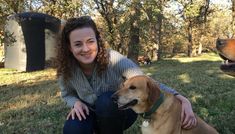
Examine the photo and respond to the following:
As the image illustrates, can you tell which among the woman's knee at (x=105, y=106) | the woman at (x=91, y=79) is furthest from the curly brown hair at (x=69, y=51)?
the woman's knee at (x=105, y=106)

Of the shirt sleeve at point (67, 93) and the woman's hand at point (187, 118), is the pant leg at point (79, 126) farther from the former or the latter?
the woman's hand at point (187, 118)

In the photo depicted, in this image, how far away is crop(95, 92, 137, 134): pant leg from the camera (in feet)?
12.5

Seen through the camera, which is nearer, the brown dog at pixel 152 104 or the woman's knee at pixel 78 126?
the brown dog at pixel 152 104

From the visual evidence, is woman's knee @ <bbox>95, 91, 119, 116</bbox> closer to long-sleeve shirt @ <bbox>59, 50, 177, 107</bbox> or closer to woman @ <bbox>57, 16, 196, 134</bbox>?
woman @ <bbox>57, 16, 196, 134</bbox>

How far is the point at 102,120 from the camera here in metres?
3.90

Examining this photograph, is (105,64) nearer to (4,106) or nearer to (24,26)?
(4,106)

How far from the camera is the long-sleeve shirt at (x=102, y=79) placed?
4.04 meters

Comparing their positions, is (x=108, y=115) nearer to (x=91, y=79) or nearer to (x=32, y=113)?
(x=91, y=79)

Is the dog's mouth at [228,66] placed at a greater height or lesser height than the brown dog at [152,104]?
greater

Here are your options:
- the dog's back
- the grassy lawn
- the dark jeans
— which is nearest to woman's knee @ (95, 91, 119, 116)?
the dark jeans

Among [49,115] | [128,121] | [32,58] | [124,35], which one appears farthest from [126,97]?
[124,35]

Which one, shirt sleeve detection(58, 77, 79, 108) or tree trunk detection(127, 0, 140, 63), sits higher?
tree trunk detection(127, 0, 140, 63)

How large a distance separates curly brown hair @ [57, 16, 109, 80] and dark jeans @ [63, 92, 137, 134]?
1.16 feet

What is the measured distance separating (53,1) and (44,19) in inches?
145
